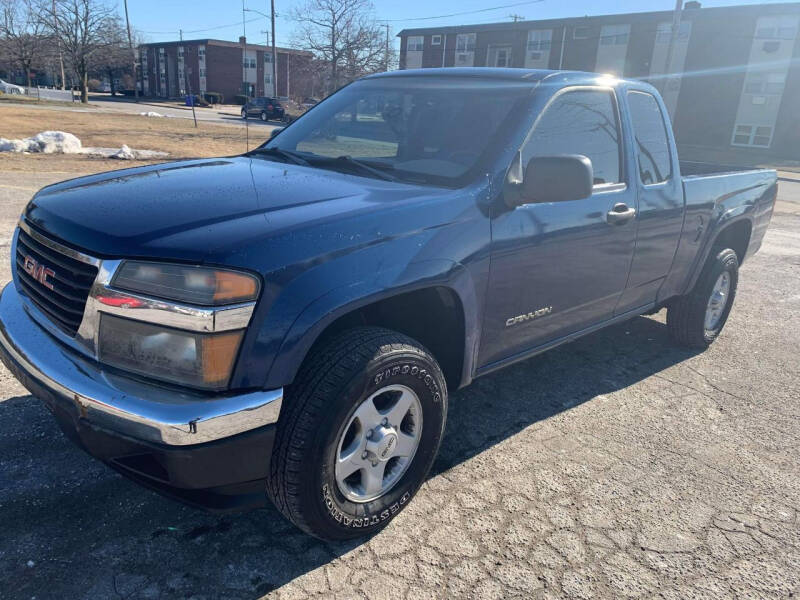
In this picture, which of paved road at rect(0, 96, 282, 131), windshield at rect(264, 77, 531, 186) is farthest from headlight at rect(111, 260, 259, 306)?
paved road at rect(0, 96, 282, 131)

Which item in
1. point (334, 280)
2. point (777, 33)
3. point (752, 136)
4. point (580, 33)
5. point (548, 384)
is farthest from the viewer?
point (580, 33)

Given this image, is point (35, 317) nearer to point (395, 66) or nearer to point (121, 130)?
point (121, 130)

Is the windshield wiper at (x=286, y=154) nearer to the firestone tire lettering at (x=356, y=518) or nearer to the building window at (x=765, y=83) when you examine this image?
the firestone tire lettering at (x=356, y=518)

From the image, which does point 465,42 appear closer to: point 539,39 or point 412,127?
point 539,39

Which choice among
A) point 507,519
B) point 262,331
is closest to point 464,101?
point 262,331

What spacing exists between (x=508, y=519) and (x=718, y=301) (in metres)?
3.17

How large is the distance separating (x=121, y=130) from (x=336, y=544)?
23.5 m

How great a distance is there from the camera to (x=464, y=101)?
10.7 ft

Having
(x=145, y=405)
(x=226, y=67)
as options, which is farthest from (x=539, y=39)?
(x=145, y=405)

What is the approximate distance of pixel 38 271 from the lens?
247 centimetres

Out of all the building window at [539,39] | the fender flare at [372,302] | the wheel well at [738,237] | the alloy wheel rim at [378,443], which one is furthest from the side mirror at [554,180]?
the building window at [539,39]

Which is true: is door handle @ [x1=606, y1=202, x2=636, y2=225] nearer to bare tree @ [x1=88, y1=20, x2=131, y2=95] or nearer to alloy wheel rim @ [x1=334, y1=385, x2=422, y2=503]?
alloy wheel rim @ [x1=334, y1=385, x2=422, y2=503]

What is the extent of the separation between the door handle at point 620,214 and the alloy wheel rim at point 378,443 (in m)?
1.58

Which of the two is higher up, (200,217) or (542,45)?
(542,45)
